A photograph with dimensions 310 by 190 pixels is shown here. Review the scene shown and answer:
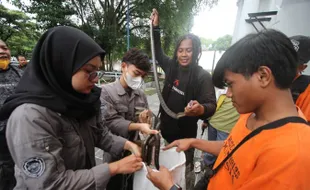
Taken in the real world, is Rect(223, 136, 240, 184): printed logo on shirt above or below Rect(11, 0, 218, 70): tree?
below

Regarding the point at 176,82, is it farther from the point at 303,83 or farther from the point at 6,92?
the point at 6,92

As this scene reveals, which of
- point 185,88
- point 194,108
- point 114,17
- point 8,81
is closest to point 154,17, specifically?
point 185,88

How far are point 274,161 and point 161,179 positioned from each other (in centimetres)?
63

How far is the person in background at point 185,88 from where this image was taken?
2.12 meters

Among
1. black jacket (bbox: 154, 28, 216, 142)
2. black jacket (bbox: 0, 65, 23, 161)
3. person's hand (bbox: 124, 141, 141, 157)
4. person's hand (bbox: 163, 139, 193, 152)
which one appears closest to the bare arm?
person's hand (bbox: 163, 139, 193, 152)

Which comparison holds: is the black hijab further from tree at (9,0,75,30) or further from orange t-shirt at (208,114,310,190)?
tree at (9,0,75,30)

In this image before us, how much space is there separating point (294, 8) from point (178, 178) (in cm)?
433

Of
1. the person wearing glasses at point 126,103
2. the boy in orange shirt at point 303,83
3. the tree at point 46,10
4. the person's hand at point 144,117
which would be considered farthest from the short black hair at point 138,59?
the tree at point 46,10

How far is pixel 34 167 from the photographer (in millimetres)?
916

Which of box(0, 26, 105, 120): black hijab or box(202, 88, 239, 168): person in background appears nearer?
box(0, 26, 105, 120): black hijab

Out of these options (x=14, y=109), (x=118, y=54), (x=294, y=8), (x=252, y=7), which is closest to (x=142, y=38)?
(x=118, y=54)

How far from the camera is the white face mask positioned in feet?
6.31

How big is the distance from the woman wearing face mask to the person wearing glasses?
21.6 inches

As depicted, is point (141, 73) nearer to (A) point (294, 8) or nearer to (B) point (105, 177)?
(B) point (105, 177)
